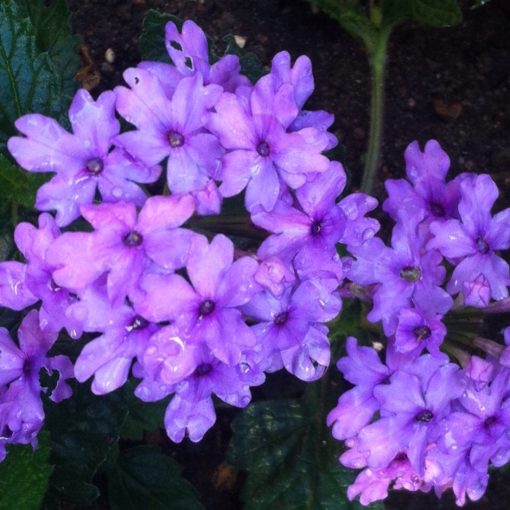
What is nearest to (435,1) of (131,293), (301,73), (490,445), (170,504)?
(301,73)

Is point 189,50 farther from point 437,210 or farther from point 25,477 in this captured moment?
point 25,477

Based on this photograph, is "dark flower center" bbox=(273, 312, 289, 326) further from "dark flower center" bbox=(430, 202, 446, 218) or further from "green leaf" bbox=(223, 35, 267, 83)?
"green leaf" bbox=(223, 35, 267, 83)

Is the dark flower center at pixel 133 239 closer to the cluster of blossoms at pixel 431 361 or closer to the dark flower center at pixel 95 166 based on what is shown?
the dark flower center at pixel 95 166

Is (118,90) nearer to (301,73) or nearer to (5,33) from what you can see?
(301,73)

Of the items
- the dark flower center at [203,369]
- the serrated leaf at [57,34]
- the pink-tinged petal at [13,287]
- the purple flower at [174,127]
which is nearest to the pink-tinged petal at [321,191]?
the purple flower at [174,127]

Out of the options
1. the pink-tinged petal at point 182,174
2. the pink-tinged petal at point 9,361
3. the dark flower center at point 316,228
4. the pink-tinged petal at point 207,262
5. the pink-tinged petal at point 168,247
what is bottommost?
the pink-tinged petal at point 9,361

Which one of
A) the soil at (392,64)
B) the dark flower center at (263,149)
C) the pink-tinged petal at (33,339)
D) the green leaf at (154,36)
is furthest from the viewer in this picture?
the soil at (392,64)

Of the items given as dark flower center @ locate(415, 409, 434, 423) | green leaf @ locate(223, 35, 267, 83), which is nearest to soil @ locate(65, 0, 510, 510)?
green leaf @ locate(223, 35, 267, 83)
